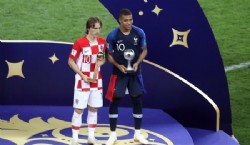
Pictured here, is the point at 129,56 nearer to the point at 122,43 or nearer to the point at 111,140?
the point at 122,43

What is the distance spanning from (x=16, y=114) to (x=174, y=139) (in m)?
1.93

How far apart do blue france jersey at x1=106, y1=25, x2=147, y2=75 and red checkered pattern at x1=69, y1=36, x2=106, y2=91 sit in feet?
0.41

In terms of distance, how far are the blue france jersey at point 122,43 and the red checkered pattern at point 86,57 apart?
0.13m

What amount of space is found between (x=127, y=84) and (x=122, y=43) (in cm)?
44

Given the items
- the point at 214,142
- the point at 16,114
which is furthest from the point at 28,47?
the point at 214,142

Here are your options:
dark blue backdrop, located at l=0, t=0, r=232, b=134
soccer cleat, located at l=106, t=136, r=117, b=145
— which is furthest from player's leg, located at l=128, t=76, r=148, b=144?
dark blue backdrop, located at l=0, t=0, r=232, b=134

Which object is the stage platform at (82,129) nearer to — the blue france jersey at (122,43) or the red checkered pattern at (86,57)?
the red checkered pattern at (86,57)

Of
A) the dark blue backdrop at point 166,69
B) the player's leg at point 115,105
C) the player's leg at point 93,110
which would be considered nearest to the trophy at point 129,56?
the player's leg at point 115,105

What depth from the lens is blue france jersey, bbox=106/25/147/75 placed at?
7164mm

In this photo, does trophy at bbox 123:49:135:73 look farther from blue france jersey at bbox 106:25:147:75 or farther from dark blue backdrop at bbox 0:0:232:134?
dark blue backdrop at bbox 0:0:232:134

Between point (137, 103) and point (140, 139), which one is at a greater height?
point (137, 103)

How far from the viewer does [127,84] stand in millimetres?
7309

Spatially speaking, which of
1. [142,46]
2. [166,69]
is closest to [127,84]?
[142,46]

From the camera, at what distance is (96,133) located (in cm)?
777
